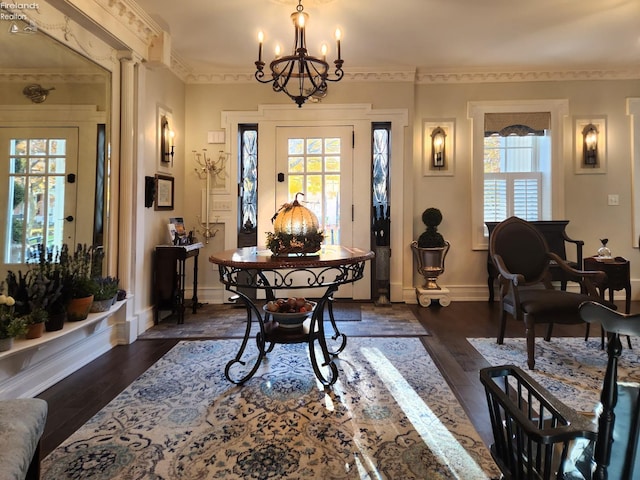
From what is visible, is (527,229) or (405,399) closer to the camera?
(405,399)

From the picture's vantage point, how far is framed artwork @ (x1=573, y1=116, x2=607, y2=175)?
172 inches

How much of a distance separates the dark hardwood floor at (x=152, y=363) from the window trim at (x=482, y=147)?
117 cm

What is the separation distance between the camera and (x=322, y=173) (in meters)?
4.40

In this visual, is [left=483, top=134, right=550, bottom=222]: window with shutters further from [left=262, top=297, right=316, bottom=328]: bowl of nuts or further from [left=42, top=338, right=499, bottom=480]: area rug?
[left=262, top=297, right=316, bottom=328]: bowl of nuts

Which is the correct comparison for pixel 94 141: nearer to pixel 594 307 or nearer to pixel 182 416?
pixel 182 416

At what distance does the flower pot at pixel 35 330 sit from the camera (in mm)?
2029

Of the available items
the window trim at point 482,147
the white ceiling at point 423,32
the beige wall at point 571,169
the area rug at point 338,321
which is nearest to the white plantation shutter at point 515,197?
the window trim at point 482,147

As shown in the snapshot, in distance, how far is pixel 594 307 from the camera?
2.68 feet

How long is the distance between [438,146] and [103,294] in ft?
12.4

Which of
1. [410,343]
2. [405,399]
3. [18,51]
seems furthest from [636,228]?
[18,51]

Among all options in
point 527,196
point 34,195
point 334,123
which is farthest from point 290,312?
point 527,196

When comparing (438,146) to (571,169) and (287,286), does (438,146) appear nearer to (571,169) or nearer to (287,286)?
(571,169)

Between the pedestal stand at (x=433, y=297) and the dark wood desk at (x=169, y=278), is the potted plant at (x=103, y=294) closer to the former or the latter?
the dark wood desk at (x=169, y=278)

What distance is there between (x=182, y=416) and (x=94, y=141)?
2.11 m
